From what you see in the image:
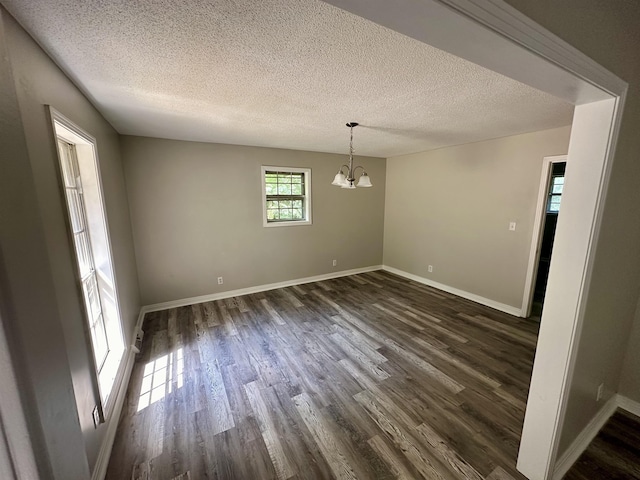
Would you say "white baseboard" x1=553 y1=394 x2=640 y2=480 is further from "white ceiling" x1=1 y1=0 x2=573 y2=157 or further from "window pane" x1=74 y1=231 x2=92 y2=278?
"window pane" x1=74 y1=231 x2=92 y2=278

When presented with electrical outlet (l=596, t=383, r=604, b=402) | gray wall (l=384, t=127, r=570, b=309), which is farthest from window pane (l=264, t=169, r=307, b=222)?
electrical outlet (l=596, t=383, r=604, b=402)

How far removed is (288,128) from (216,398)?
2.75 metres

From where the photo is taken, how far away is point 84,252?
192 centimetres

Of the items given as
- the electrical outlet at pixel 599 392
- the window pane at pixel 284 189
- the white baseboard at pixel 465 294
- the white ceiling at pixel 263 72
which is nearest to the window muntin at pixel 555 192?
the white ceiling at pixel 263 72

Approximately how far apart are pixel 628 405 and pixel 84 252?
14.1ft

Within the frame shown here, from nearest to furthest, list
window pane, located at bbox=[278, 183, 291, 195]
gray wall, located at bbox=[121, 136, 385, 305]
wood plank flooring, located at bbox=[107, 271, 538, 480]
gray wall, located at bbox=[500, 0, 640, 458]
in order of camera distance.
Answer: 1. gray wall, located at bbox=[500, 0, 640, 458]
2. wood plank flooring, located at bbox=[107, 271, 538, 480]
3. gray wall, located at bbox=[121, 136, 385, 305]
4. window pane, located at bbox=[278, 183, 291, 195]

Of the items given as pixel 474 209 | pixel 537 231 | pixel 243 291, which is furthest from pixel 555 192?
pixel 243 291

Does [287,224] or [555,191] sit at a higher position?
[555,191]

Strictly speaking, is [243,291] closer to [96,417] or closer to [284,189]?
[284,189]

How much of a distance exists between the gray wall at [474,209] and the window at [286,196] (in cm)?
188

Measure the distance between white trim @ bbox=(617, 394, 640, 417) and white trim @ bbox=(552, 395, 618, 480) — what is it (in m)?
0.02

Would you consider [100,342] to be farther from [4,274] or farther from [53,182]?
[4,274]

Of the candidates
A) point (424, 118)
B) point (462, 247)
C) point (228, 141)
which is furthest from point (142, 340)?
point (462, 247)

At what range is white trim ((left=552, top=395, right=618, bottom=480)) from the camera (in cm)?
146
